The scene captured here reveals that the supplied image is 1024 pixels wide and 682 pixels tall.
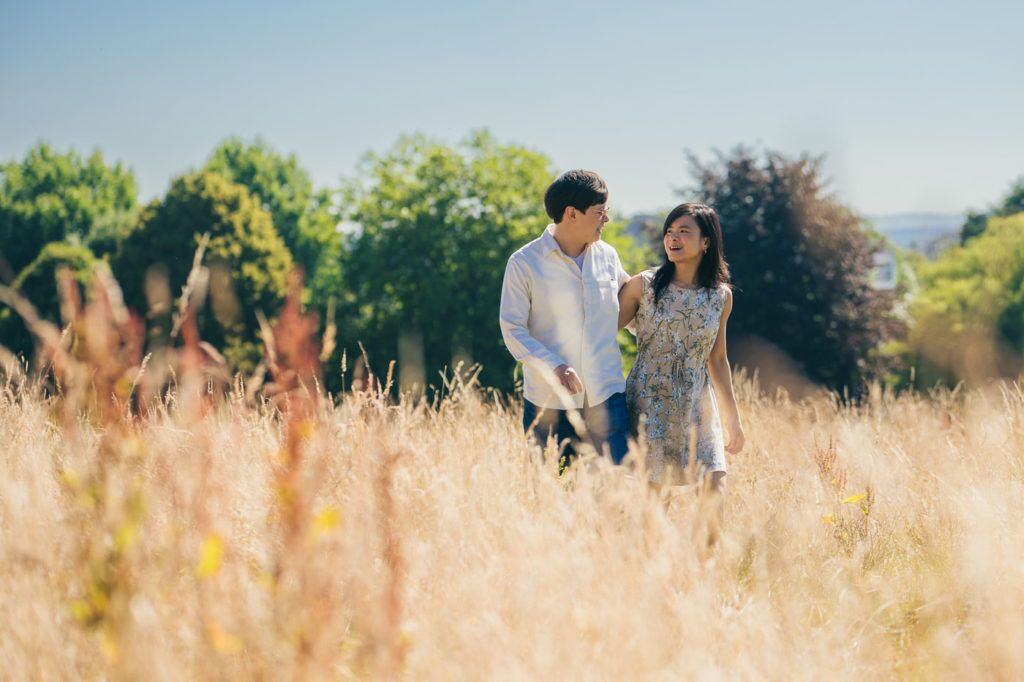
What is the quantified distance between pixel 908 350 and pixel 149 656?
945 inches

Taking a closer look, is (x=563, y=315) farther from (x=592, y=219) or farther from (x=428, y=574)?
(x=428, y=574)

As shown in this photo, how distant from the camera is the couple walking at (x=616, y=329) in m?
3.85

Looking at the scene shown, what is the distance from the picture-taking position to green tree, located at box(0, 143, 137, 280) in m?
30.8

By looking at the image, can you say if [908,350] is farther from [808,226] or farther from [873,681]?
[873,681]

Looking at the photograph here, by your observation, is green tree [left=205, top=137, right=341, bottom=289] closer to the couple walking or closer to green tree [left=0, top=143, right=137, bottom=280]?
green tree [left=0, top=143, right=137, bottom=280]

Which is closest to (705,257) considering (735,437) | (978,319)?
(735,437)

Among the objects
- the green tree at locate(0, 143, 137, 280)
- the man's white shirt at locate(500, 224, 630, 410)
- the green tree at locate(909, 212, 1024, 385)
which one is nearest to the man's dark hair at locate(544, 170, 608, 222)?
the man's white shirt at locate(500, 224, 630, 410)

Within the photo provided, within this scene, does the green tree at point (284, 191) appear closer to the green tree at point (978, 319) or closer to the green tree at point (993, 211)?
the green tree at point (978, 319)

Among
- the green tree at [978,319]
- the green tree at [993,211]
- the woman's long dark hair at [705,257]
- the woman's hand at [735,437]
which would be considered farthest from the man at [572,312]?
the green tree at [993,211]

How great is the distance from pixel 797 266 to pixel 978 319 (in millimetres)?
9820

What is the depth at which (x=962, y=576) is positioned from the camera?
3.18 metres

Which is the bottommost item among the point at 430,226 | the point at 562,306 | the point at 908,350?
the point at 908,350

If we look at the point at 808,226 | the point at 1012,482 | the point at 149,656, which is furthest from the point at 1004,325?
the point at 149,656

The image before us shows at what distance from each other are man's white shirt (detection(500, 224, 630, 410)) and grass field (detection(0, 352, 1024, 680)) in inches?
17.5
